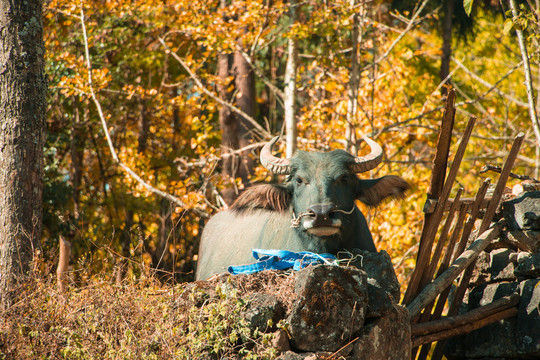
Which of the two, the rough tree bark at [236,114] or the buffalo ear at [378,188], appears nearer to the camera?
the buffalo ear at [378,188]

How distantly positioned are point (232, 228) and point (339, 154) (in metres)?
2.14

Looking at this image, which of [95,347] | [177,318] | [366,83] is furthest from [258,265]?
[366,83]

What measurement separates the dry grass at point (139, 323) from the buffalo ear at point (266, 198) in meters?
1.36

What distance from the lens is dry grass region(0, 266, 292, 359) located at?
3953 mm

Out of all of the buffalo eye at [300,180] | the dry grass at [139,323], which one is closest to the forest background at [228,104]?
Answer: the buffalo eye at [300,180]

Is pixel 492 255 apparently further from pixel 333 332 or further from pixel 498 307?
pixel 333 332

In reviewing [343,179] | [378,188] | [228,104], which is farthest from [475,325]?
[228,104]

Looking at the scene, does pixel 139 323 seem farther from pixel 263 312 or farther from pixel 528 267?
pixel 528 267

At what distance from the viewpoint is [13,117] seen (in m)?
5.38

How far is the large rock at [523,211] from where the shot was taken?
218 inches

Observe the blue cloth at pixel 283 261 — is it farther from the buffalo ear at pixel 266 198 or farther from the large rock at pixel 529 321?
the large rock at pixel 529 321

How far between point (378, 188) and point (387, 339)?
6.23ft

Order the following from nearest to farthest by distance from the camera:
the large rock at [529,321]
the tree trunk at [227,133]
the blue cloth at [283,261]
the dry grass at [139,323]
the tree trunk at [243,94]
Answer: the dry grass at [139,323] < the blue cloth at [283,261] < the large rock at [529,321] < the tree trunk at [227,133] < the tree trunk at [243,94]

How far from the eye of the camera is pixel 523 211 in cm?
563
